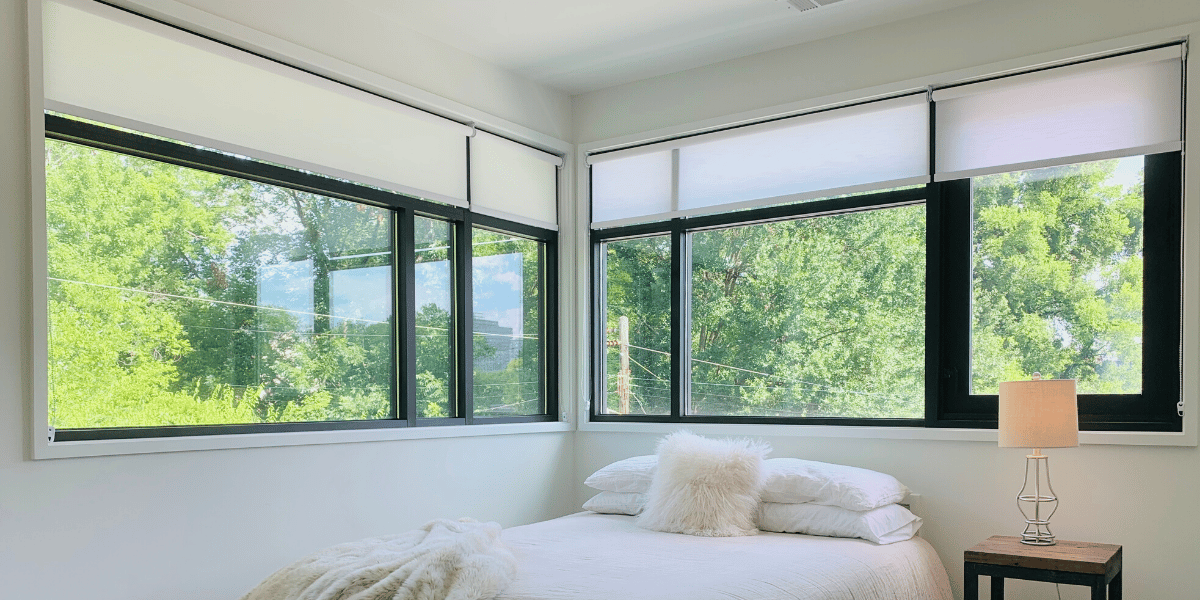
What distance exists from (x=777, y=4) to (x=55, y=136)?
8.83 feet

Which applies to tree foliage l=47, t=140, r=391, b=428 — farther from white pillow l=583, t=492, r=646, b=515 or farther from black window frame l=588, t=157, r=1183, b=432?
black window frame l=588, t=157, r=1183, b=432

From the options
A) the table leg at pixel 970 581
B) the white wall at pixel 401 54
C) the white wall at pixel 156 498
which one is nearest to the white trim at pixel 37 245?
the white wall at pixel 156 498

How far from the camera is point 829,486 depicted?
333cm

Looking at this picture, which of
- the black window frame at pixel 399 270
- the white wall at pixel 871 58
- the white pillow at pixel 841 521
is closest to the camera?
the black window frame at pixel 399 270

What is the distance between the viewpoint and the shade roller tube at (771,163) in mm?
3766

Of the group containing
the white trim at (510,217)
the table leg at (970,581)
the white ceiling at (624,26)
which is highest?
the white ceiling at (624,26)

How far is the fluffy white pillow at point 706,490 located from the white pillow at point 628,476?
0.18 metres

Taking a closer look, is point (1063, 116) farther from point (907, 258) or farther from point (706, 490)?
point (706, 490)

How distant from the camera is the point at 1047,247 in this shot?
3.45 m

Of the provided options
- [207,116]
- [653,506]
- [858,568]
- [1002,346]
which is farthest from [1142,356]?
[207,116]

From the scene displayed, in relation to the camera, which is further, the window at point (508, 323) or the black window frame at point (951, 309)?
the window at point (508, 323)

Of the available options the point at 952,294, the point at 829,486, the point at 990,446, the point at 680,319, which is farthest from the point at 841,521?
the point at 680,319

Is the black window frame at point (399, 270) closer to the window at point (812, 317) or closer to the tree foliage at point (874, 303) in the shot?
the tree foliage at point (874, 303)

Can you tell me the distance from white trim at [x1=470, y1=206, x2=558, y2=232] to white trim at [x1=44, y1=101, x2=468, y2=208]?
0.36 feet
